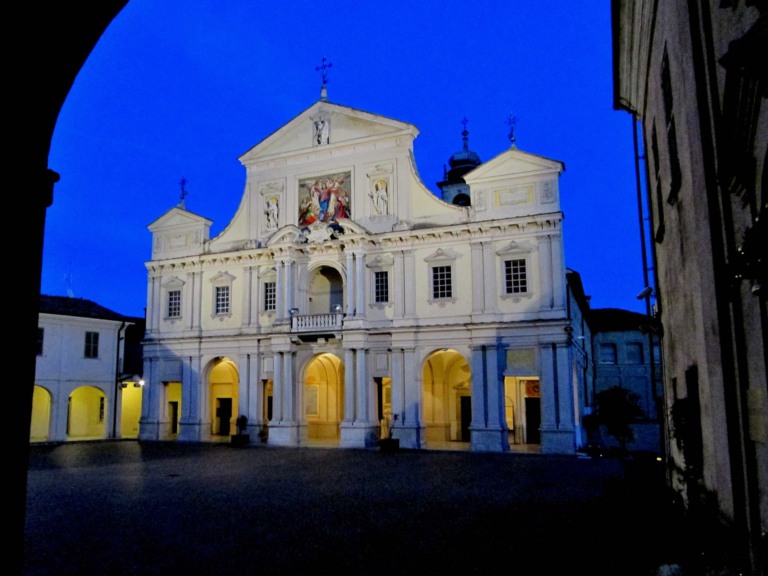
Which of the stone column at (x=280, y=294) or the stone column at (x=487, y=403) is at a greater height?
the stone column at (x=280, y=294)

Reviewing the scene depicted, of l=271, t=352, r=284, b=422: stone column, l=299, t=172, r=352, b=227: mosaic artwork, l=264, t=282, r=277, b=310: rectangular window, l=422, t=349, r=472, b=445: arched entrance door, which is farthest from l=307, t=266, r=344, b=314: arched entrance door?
l=422, t=349, r=472, b=445: arched entrance door

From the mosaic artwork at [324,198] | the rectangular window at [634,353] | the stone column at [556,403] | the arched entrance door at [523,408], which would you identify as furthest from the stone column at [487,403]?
the rectangular window at [634,353]

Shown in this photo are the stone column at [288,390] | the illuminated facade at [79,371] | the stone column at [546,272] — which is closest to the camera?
the stone column at [546,272]

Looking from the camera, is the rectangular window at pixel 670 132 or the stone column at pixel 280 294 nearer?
the rectangular window at pixel 670 132

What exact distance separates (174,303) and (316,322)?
33.1ft

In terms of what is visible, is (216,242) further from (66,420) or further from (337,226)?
(66,420)

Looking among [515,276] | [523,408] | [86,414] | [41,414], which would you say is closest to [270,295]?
[515,276]

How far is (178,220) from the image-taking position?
Result: 35.2 metres

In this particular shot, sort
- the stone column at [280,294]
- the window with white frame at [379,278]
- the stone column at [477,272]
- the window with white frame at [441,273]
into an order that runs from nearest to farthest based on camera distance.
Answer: the stone column at [477,272], the window with white frame at [441,273], the window with white frame at [379,278], the stone column at [280,294]

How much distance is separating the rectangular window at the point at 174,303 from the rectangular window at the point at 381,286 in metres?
12.2

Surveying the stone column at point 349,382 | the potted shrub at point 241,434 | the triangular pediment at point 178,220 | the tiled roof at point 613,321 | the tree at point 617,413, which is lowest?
the potted shrub at point 241,434

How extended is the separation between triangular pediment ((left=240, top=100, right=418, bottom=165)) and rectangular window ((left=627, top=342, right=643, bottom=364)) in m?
27.2

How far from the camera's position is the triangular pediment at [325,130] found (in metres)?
30.6

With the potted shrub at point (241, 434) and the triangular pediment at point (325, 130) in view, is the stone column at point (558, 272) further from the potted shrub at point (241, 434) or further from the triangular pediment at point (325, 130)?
the potted shrub at point (241, 434)
